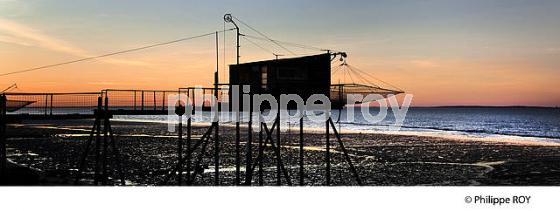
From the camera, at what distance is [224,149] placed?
2276 inches

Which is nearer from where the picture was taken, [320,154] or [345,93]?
[345,93]

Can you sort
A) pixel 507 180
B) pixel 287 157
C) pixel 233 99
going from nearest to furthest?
pixel 233 99, pixel 507 180, pixel 287 157

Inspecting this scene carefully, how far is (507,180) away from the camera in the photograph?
126 ft

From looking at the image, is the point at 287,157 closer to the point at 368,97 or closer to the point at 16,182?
the point at 368,97

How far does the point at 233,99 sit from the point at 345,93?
6.51m
